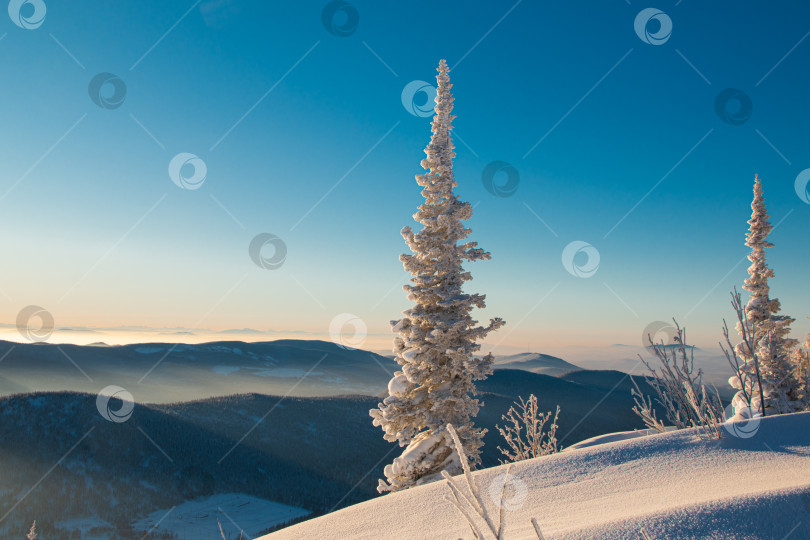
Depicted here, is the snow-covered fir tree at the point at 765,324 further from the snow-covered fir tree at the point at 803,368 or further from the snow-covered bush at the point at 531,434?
the snow-covered bush at the point at 531,434

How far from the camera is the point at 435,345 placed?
1155cm

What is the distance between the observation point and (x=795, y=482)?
3420mm

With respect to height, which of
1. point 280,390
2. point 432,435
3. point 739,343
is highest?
point 432,435

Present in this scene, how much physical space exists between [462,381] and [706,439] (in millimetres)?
6945

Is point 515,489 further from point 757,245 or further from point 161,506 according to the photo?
point 161,506

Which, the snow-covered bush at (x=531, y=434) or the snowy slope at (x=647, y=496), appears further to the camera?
the snow-covered bush at (x=531, y=434)

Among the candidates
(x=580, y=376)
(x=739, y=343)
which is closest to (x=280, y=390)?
(x=580, y=376)

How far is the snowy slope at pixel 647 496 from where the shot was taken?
2785 mm

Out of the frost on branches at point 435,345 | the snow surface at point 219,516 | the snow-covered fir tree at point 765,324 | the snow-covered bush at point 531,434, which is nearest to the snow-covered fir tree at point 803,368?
the snow-covered fir tree at point 765,324

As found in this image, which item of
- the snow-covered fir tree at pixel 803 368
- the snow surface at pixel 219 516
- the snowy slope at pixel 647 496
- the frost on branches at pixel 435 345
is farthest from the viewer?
the snow surface at pixel 219 516

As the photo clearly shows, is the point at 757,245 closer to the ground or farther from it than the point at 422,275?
closer to the ground

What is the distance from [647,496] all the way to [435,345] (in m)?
7.92

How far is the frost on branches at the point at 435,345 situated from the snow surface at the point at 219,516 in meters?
34.4

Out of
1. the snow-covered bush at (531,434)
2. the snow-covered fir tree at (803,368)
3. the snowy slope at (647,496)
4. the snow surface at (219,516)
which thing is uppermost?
the snowy slope at (647,496)
